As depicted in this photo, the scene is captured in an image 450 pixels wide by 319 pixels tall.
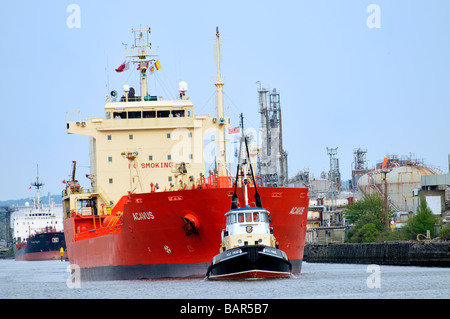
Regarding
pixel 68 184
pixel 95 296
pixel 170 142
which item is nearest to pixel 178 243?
pixel 95 296

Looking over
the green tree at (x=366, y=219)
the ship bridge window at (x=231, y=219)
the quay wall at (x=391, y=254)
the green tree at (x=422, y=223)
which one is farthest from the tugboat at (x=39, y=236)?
the ship bridge window at (x=231, y=219)

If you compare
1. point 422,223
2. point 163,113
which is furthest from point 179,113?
point 422,223

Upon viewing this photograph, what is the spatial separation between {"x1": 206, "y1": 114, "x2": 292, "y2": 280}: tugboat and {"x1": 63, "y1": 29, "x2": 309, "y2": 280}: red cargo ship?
2495 mm

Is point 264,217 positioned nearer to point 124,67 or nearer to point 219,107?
point 219,107

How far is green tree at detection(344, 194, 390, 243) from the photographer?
71750 mm

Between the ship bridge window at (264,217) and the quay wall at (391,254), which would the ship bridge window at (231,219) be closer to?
the ship bridge window at (264,217)

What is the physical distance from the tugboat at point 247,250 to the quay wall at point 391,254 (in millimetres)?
17676

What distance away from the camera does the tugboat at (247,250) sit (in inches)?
1305

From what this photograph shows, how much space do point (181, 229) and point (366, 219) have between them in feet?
135

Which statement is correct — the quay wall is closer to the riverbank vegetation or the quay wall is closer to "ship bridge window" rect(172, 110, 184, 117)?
the riverbank vegetation

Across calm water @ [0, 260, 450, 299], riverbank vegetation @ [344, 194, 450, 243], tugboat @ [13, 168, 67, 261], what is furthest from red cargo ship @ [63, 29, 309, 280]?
tugboat @ [13, 168, 67, 261]

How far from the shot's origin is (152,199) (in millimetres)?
38219
